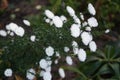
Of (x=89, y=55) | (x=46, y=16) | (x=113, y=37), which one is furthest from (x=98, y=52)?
→ (x=46, y=16)

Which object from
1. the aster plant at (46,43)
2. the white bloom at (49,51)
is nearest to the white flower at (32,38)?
the aster plant at (46,43)

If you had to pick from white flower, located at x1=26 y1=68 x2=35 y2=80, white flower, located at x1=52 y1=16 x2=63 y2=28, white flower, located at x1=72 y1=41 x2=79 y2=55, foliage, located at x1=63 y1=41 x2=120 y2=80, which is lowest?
white flower, located at x1=26 y1=68 x2=35 y2=80

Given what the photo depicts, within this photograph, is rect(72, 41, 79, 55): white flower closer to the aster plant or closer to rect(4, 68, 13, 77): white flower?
the aster plant

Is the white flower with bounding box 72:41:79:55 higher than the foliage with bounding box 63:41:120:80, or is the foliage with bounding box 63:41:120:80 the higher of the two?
the foliage with bounding box 63:41:120:80

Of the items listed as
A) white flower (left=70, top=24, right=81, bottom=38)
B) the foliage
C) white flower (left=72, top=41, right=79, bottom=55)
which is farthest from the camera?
the foliage

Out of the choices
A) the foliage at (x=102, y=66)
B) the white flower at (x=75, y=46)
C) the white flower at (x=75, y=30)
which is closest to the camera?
the white flower at (x=75, y=30)

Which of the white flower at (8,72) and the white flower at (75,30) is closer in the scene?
the white flower at (75,30)

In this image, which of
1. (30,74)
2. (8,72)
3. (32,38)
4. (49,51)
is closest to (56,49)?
(49,51)

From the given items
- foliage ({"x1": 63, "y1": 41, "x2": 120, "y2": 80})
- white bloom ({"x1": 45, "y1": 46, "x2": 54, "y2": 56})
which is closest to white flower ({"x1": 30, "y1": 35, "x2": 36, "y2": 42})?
white bloom ({"x1": 45, "y1": 46, "x2": 54, "y2": 56})

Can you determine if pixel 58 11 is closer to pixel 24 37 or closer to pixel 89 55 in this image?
pixel 89 55

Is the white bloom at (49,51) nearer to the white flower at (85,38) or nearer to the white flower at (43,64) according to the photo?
Answer: the white flower at (43,64)
